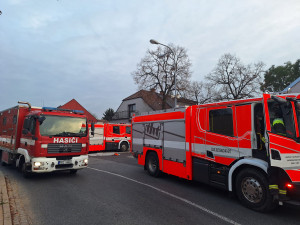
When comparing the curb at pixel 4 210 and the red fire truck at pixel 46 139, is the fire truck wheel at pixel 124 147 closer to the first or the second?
the red fire truck at pixel 46 139

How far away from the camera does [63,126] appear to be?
7.89 meters

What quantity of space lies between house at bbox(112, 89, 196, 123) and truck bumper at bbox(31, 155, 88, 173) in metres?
26.2

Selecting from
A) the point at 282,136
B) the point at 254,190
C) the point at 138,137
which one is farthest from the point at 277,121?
the point at 138,137

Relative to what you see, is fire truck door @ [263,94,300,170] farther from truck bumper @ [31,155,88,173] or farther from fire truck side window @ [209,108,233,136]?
truck bumper @ [31,155,88,173]

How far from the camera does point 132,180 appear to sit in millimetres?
7746

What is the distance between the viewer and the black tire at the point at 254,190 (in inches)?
177

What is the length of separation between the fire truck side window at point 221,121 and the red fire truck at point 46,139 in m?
5.10

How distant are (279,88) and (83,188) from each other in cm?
3850

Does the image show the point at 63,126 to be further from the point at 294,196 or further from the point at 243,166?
the point at 294,196

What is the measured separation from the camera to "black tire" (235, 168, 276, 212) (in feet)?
14.8

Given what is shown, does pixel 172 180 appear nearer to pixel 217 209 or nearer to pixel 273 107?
pixel 217 209

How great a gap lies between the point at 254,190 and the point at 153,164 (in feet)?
14.5

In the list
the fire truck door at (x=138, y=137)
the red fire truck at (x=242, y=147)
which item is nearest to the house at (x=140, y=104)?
the fire truck door at (x=138, y=137)

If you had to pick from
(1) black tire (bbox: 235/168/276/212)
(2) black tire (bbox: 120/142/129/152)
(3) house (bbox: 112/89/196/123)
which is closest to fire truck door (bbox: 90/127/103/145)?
(2) black tire (bbox: 120/142/129/152)
